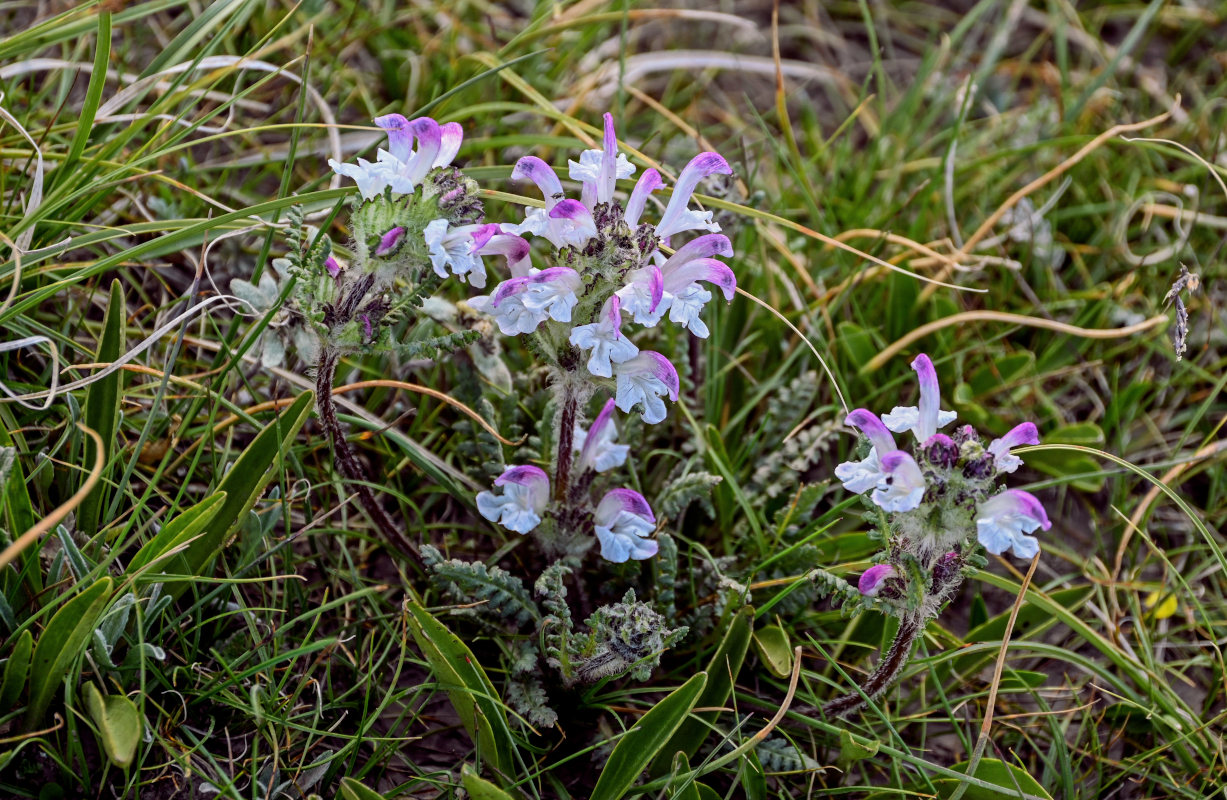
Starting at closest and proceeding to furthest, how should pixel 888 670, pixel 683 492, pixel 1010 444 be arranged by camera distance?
pixel 1010 444, pixel 888 670, pixel 683 492

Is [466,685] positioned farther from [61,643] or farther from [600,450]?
[61,643]

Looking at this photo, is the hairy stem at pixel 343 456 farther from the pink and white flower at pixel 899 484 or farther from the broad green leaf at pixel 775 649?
the pink and white flower at pixel 899 484

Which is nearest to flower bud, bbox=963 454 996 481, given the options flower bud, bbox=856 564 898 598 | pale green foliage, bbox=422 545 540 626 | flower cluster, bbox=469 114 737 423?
flower bud, bbox=856 564 898 598

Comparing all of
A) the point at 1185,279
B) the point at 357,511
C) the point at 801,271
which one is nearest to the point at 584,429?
the point at 357,511

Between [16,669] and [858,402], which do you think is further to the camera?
[858,402]

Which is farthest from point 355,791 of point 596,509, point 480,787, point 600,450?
point 600,450

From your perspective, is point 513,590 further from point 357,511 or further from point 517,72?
point 517,72
